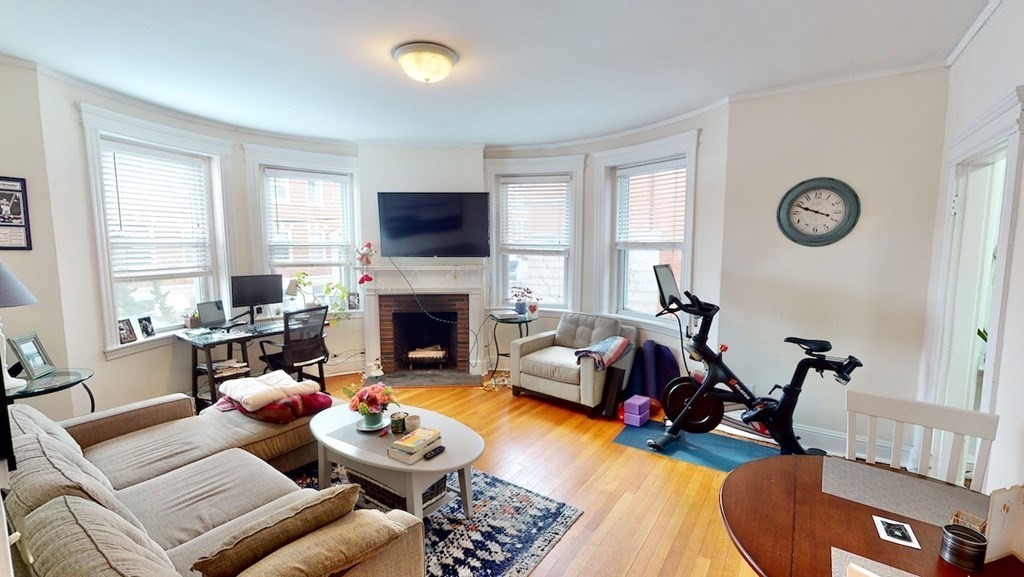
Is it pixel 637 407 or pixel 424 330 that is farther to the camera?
pixel 424 330

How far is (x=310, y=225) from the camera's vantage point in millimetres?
4727

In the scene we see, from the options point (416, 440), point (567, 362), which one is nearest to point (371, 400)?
point (416, 440)

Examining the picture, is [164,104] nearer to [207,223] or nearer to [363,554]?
[207,223]

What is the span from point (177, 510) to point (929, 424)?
2892 mm

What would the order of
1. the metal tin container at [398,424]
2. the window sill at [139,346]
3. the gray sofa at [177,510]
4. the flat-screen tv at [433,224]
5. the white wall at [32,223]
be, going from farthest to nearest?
the flat-screen tv at [433,224] → the window sill at [139,346] → the white wall at [32,223] → the metal tin container at [398,424] → the gray sofa at [177,510]

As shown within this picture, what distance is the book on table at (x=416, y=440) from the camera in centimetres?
216

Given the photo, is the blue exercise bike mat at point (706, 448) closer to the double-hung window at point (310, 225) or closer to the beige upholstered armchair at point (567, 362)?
the beige upholstered armchair at point (567, 362)

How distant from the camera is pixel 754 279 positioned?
10.7ft

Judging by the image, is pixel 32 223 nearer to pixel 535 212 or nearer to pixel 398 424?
pixel 398 424

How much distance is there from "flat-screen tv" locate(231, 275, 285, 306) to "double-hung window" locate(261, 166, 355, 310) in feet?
1.18

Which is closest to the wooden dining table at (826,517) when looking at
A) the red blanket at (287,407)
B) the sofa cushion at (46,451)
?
the sofa cushion at (46,451)

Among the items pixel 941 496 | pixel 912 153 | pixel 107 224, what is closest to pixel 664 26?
pixel 912 153

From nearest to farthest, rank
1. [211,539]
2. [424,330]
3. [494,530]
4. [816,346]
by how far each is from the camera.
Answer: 1. [211,539]
2. [494,530]
3. [816,346]
4. [424,330]

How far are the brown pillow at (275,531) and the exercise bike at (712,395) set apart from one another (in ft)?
7.55
